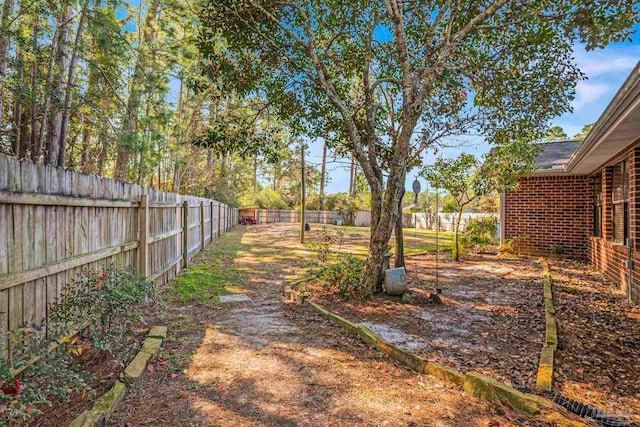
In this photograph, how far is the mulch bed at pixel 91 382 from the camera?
2.33m

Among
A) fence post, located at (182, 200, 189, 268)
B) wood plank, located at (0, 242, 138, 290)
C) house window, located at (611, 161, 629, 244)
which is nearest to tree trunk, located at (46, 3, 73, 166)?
fence post, located at (182, 200, 189, 268)

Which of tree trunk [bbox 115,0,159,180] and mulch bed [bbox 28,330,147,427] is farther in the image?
tree trunk [bbox 115,0,159,180]

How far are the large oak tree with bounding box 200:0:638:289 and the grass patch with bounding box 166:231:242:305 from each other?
8.59 feet

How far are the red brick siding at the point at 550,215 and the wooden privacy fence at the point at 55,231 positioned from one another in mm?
9769

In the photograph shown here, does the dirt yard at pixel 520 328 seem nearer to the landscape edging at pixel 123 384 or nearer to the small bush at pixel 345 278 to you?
the small bush at pixel 345 278

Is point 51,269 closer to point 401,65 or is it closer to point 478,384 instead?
point 478,384

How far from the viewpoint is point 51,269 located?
113 inches

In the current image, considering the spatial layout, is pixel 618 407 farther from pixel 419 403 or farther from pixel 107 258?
pixel 107 258

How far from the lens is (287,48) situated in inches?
233

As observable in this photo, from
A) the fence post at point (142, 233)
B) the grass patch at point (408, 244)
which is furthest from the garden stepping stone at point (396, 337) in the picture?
the grass patch at point (408, 244)

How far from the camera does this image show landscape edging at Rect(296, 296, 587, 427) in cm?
250

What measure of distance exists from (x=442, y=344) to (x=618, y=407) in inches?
57.7

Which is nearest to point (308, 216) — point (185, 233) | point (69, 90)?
point (185, 233)

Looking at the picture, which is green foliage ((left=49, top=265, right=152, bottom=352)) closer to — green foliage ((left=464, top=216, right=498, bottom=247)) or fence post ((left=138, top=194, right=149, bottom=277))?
fence post ((left=138, top=194, right=149, bottom=277))
